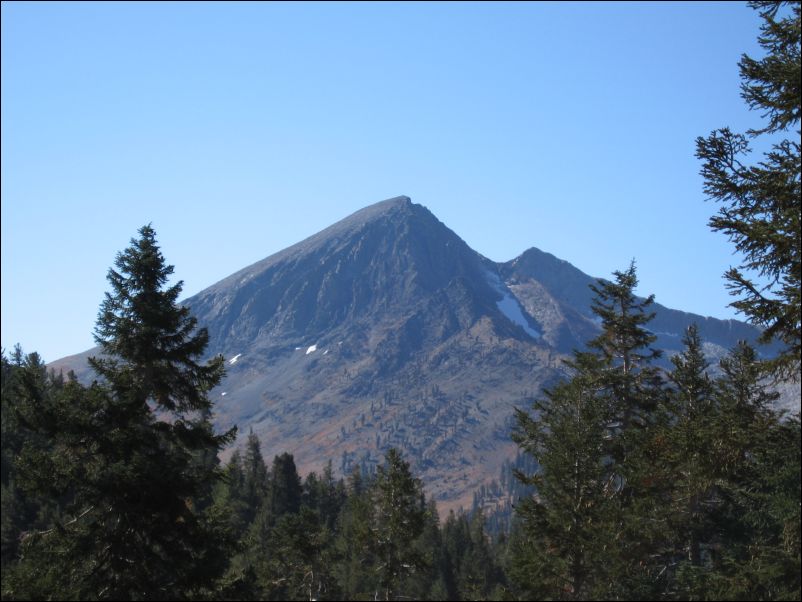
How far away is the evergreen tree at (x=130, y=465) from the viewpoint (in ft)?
57.9

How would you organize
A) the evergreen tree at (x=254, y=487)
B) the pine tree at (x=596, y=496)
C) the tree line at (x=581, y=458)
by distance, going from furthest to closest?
the evergreen tree at (x=254, y=487) < the pine tree at (x=596, y=496) < the tree line at (x=581, y=458)

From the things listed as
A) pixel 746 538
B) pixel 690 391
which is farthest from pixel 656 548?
pixel 690 391

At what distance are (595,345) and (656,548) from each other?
7949mm

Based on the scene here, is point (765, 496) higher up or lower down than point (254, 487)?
higher up

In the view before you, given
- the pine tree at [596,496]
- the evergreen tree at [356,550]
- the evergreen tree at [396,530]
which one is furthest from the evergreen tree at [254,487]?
the pine tree at [596,496]

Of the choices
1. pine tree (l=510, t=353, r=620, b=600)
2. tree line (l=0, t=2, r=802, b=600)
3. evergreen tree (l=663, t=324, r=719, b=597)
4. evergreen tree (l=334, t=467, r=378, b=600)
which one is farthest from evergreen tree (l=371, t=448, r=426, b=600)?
evergreen tree (l=663, t=324, r=719, b=597)

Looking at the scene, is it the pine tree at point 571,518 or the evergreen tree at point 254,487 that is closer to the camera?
the pine tree at point 571,518

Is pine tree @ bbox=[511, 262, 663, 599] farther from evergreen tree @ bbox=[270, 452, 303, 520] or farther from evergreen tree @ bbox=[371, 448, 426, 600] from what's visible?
evergreen tree @ bbox=[270, 452, 303, 520]

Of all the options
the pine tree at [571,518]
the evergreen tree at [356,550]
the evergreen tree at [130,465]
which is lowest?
the evergreen tree at [356,550]

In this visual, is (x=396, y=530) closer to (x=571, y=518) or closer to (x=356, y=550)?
(x=356, y=550)

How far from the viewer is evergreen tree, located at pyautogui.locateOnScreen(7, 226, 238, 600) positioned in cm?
1764

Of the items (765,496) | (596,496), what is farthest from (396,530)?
(765,496)

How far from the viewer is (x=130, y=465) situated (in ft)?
57.5

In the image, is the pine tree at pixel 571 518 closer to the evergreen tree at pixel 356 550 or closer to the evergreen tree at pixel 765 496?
the evergreen tree at pixel 765 496
